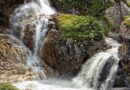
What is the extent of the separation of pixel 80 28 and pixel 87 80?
3.66 metres

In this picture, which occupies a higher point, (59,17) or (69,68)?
(59,17)

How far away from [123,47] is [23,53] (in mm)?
7386

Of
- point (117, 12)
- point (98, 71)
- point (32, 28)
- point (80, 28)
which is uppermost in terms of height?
point (117, 12)

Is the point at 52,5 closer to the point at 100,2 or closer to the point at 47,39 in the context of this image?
the point at 100,2

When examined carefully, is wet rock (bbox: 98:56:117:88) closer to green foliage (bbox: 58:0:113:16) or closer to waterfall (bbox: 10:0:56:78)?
waterfall (bbox: 10:0:56:78)

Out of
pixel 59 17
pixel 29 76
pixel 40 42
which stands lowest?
pixel 29 76

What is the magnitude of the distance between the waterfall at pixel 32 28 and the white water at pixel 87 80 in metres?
1.56

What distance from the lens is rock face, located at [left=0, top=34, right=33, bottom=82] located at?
75.8 feet

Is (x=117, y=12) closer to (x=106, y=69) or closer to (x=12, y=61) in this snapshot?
(x=106, y=69)

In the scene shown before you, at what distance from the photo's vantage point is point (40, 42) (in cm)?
2523

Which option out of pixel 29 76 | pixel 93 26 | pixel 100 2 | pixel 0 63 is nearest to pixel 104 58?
pixel 93 26

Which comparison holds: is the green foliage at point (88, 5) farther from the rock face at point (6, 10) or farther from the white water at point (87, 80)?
the white water at point (87, 80)

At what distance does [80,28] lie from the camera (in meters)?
24.3

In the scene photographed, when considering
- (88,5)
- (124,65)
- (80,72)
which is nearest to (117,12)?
(88,5)
